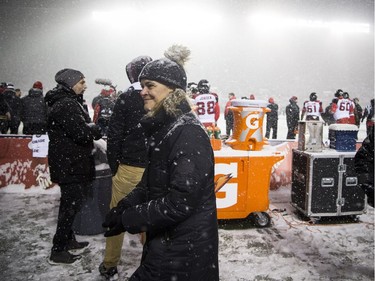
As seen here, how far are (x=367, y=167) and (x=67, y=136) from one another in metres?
3.08

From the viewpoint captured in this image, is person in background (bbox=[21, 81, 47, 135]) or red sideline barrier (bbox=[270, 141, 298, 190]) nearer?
red sideline barrier (bbox=[270, 141, 298, 190])

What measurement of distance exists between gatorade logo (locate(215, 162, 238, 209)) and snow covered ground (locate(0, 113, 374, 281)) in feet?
1.37

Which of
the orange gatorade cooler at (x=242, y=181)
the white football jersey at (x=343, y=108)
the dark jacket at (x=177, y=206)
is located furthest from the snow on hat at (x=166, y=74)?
the white football jersey at (x=343, y=108)

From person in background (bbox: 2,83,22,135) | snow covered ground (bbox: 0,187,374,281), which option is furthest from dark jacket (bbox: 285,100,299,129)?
person in background (bbox: 2,83,22,135)

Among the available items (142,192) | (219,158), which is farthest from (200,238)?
(219,158)

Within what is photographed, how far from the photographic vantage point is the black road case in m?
4.91

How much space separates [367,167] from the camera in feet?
9.44

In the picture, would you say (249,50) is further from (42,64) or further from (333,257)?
(333,257)

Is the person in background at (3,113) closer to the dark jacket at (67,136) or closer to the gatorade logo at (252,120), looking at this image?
the dark jacket at (67,136)

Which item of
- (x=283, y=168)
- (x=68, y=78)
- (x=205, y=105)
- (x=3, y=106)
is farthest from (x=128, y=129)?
(x=3, y=106)

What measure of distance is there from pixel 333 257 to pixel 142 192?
3.11 meters

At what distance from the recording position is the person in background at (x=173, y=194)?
1.55 meters

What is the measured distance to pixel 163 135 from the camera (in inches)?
67.9

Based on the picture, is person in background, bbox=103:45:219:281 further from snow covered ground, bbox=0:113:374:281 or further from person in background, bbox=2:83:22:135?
person in background, bbox=2:83:22:135
